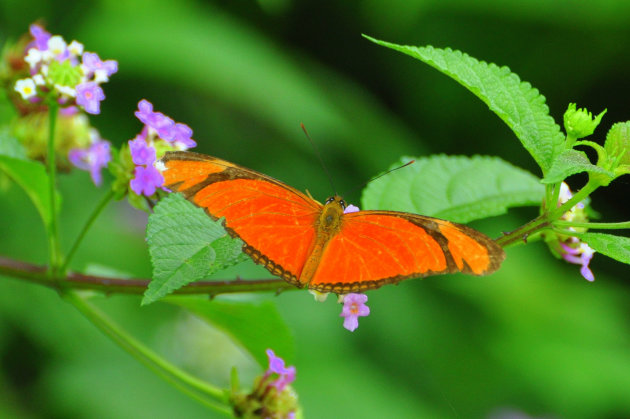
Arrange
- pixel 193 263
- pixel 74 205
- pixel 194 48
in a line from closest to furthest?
pixel 193 263 < pixel 74 205 < pixel 194 48

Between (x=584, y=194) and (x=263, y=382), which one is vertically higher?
(x=584, y=194)

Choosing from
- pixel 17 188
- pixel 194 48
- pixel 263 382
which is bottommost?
pixel 263 382

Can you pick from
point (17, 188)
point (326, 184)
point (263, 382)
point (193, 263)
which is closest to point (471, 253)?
point (193, 263)

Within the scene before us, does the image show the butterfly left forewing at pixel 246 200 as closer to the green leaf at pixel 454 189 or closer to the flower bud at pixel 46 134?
the green leaf at pixel 454 189

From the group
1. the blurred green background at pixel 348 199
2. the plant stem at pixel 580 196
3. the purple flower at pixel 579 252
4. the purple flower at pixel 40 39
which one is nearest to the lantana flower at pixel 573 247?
the purple flower at pixel 579 252

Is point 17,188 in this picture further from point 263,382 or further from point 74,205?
point 263,382

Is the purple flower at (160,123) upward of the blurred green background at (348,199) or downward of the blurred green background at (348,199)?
downward
